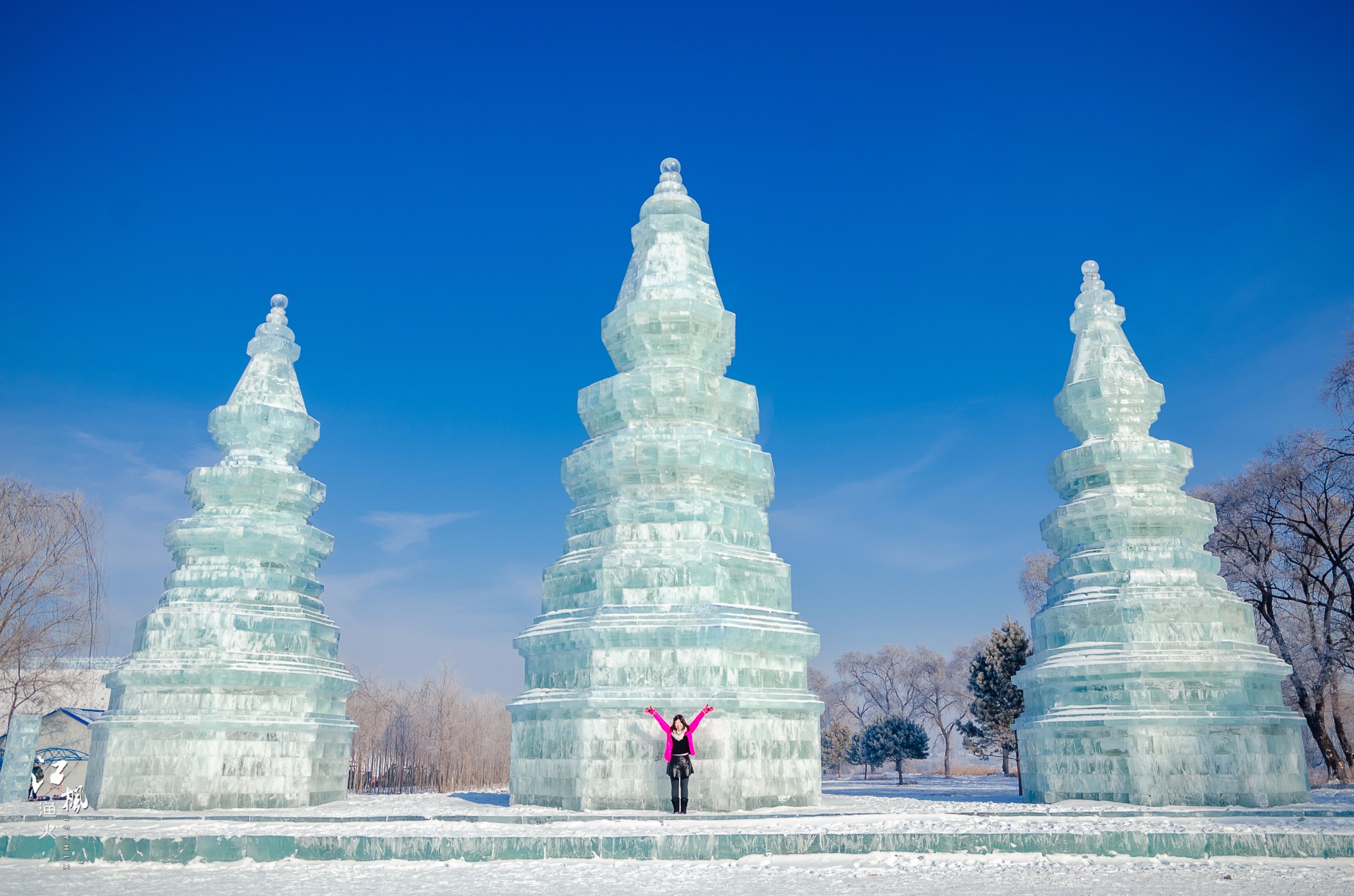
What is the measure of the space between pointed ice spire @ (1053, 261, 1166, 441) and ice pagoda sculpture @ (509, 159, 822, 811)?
855cm

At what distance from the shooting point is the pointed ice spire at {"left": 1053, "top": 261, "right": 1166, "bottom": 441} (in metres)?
23.8

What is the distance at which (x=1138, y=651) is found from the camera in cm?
2062

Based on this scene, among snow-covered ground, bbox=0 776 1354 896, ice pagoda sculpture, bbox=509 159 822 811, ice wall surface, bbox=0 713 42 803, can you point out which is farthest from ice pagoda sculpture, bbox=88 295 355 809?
ice pagoda sculpture, bbox=509 159 822 811

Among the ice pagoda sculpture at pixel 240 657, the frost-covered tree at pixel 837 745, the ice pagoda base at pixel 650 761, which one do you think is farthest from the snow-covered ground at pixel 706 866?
the frost-covered tree at pixel 837 745

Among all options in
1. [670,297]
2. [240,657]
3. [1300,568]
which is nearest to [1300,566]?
[1300,568]

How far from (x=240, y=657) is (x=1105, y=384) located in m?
20.9

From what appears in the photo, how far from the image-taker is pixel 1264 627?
38.8 m

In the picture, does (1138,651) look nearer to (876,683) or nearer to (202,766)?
(202,766)

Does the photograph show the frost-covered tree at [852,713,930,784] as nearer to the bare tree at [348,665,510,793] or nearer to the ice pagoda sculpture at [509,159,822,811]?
the bare tree at [348,665,510,793]

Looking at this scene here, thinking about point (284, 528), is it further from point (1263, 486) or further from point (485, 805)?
point (1263, 486)

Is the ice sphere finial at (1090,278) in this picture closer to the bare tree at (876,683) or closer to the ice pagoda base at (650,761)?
the ice pagoda base at (650,761)

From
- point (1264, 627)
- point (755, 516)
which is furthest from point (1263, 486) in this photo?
point (755, 516)

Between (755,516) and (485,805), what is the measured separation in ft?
25.7

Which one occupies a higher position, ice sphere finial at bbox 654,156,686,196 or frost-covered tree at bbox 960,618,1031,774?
ice sphere finial at bbox 654,156,686,196
